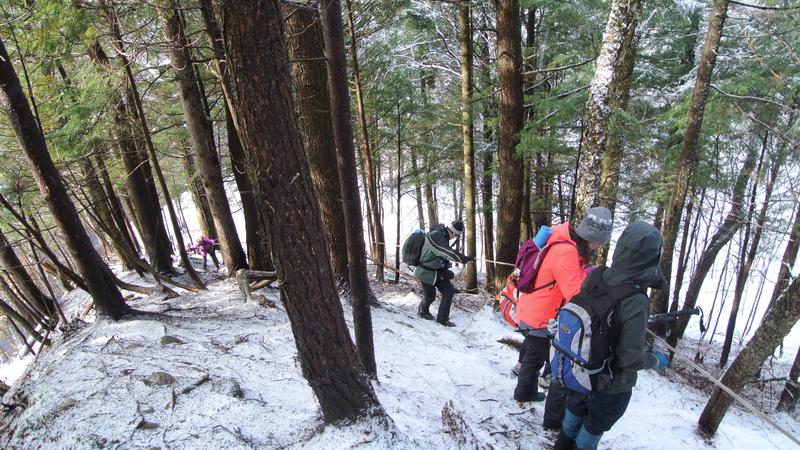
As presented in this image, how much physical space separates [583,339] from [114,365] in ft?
13.4

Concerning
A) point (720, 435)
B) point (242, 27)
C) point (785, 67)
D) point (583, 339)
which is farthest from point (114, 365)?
point (785, 67)

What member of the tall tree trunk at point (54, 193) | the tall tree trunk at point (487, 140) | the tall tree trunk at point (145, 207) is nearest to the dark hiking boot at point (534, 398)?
the tall tree trunk at point (54, 193)

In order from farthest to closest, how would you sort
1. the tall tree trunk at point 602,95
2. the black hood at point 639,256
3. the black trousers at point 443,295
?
1. the black trousers at point 443,295
2. the tall tree trunk at point 602,95
3. the black hood at point 639,256

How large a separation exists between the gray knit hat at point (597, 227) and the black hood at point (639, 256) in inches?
20.8

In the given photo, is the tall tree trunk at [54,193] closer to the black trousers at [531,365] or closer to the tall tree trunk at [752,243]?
the black trousers at [531,365]

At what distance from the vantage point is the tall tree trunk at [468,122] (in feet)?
31.1

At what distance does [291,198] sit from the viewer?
2432 mm

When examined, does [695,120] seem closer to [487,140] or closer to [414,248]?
[414,248]

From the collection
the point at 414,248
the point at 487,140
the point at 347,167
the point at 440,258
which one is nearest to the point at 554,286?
the point at 347,167

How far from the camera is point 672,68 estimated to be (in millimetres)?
11883

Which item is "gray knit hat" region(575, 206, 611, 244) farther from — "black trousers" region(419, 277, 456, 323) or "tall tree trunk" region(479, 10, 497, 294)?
"tall tree trunk" region(479, 10, 497, 294)

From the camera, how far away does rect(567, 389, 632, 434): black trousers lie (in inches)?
117

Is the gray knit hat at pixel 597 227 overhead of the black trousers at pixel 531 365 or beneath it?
overhead

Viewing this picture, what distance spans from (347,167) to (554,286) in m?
2.14
